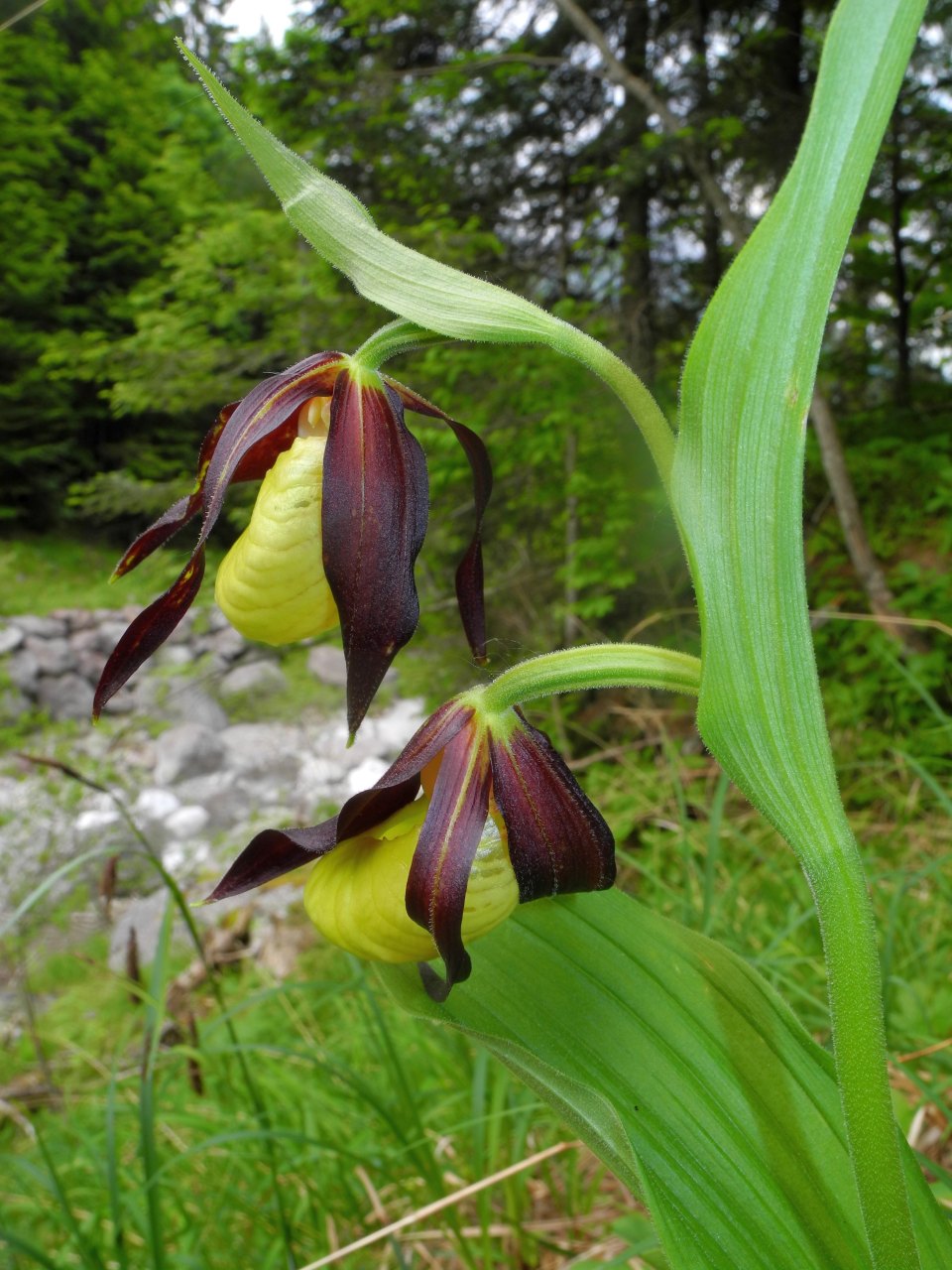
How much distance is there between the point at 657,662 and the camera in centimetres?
47

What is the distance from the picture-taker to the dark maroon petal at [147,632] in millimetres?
506

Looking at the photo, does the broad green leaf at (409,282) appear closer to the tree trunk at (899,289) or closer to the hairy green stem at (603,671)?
the hairy green stem at (603,671)

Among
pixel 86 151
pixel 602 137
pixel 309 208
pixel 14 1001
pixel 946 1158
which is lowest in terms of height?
pixel 14 1001

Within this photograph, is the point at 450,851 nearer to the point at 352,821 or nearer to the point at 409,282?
the point at 352,821

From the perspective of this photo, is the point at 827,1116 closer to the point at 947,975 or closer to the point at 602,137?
the point at 947,975

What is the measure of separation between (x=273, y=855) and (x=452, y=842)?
0.13 m

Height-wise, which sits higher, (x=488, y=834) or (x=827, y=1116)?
(x=488, y=834)

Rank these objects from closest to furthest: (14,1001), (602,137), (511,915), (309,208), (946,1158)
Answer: (309,208) → (511,915) → (946,1158) → (602,137) → (14,1001)

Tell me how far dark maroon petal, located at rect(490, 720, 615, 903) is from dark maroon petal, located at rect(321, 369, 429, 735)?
0.09 m

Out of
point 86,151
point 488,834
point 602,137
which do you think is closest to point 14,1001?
point 488,834

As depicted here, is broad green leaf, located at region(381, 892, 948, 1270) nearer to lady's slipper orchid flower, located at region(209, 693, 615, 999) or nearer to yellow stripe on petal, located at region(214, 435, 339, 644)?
lady's slipper orchid flower, located at region(209, 693, 615, 999)

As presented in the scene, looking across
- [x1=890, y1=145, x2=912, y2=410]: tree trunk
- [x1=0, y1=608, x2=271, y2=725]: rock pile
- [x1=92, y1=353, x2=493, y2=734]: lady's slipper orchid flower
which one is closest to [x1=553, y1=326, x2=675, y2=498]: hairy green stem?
[x1=92, y1=353, x2=493, y2=734]: lady's slipper orchid flower

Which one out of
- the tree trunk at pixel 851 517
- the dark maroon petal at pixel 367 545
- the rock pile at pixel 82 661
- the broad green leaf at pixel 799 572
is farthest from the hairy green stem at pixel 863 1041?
the rock pile at pixel 82 661

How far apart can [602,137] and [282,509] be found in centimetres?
305
